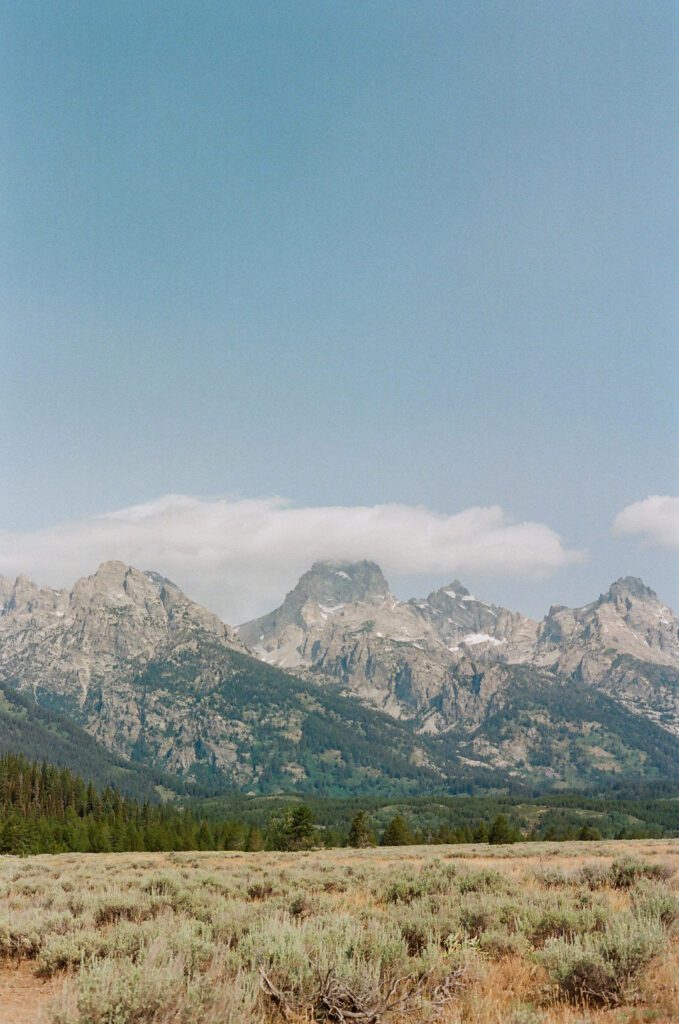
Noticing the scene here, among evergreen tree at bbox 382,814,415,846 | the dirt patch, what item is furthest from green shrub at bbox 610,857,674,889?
evergreen tree at bbox 382,814,415,846

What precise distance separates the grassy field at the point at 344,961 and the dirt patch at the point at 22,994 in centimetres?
4

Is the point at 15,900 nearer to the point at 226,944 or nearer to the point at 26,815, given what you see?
the point at 226,944

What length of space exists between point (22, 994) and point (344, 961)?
5.31 metres

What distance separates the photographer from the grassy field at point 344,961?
7.46 meters

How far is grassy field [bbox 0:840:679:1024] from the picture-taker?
746 centimetres

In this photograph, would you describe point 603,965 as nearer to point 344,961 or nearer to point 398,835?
point 344,961

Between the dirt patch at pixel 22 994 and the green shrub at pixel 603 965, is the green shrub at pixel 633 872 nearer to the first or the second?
the green shrub at pixel 603 965

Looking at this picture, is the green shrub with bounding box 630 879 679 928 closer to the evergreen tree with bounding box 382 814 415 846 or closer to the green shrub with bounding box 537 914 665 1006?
the green shrub with bounding box 537 914 665 1006

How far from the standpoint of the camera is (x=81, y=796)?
142375 millimetres

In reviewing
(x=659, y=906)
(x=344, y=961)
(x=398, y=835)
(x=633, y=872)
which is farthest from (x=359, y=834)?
(x=344, y=961)

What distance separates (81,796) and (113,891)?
483ft

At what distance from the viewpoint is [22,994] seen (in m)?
9.84

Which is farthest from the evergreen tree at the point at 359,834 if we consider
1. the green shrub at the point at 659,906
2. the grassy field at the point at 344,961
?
the green shrub at the point at 659,906

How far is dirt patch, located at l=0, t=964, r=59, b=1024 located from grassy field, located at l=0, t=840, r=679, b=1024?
0.04 m
